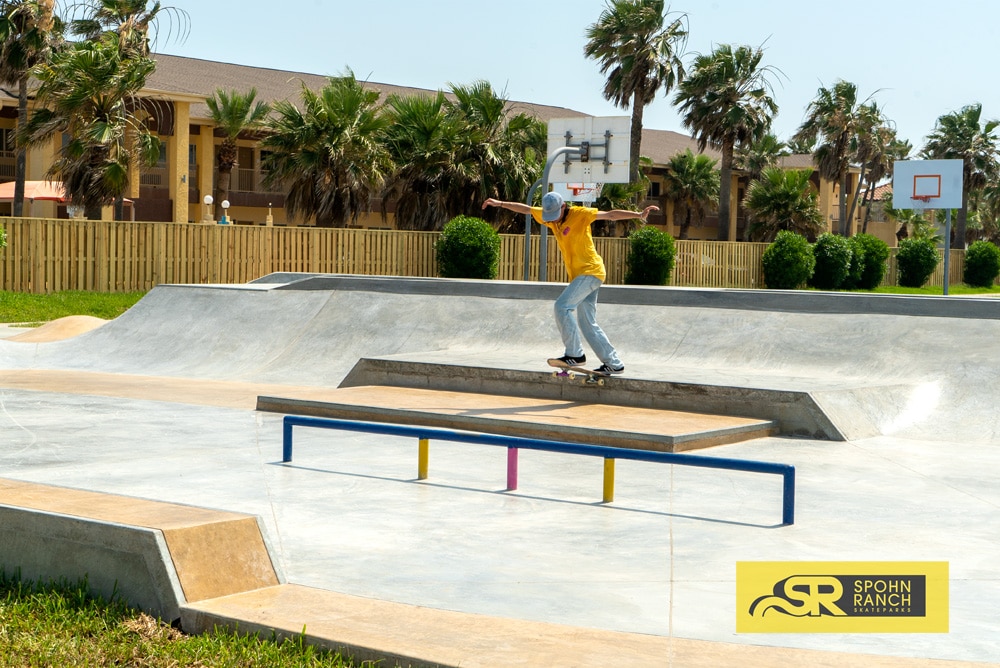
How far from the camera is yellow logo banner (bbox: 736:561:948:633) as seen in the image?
4.27 m

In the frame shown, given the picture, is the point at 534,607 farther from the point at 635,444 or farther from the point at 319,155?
the point at 319,155

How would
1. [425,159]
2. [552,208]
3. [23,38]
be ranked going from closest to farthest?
[552,208] → [23,38] → [425,159]

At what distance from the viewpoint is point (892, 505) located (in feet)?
22.3

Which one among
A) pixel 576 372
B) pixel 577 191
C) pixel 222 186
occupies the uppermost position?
pixel 222 186

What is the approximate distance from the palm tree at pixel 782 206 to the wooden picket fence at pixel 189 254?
1944 cm

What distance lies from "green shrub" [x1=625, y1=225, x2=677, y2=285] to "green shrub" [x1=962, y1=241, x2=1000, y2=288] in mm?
19081

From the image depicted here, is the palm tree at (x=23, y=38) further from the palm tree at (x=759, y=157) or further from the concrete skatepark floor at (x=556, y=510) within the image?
the palm tree at (x=759, y=157)

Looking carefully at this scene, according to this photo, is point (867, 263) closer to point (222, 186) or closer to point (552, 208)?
point (222, 186)

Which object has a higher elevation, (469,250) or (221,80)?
(221,80)

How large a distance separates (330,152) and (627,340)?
20407 mm

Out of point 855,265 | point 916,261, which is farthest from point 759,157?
point 855,265

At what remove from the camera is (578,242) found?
33.2 feet

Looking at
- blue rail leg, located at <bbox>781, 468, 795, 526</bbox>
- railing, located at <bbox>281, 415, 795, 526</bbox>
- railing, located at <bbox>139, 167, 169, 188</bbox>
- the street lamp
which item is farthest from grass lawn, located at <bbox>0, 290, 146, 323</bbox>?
blue rail leg, located at <bbox>781, 468, 795, 526</bbox>

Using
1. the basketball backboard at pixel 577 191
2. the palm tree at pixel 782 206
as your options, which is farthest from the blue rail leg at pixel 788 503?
the palm tree at pixel 782 206
